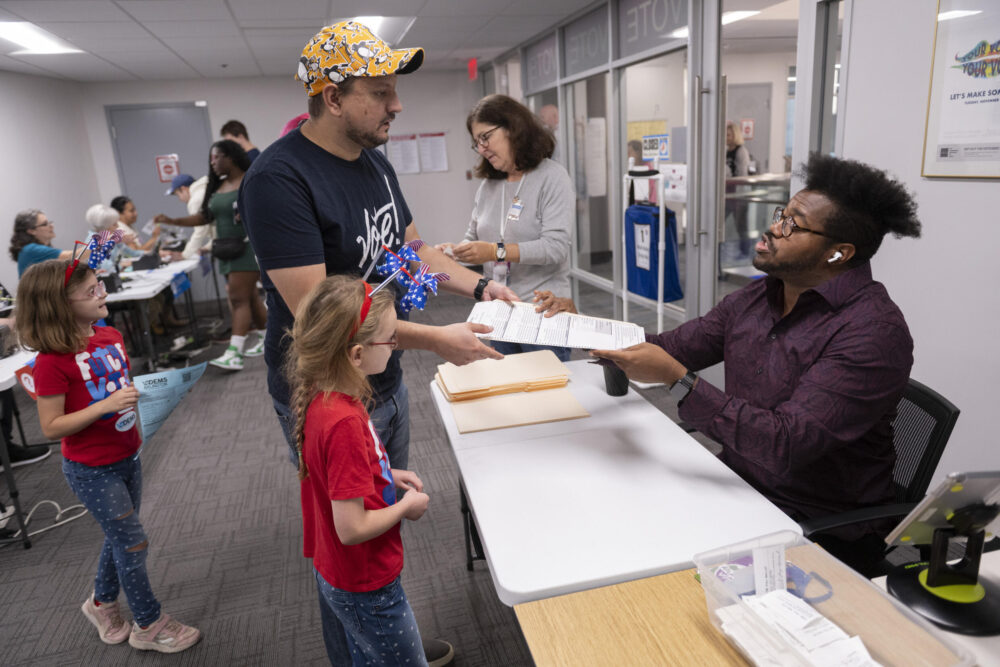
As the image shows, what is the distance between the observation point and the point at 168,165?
7227mm

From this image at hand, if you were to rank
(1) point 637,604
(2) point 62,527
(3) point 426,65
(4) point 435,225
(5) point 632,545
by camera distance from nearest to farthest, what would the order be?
1. (1) point 637,604
2. (5) point 632,545
3. (2) point 62,527
4. (3) point 426,65
5. (4) point 435,225

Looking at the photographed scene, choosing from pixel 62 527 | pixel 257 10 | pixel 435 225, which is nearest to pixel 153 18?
pixel 257 10

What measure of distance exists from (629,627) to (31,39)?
227 inches

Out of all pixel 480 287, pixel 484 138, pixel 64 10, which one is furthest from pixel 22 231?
pixel 480 287

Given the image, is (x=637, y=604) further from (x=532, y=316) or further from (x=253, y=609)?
(x=253, y=609)

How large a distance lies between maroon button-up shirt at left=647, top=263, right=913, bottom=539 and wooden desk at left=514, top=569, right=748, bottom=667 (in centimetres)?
41

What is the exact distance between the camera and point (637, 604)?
3.13ft

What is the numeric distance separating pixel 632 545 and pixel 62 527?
2766 mm

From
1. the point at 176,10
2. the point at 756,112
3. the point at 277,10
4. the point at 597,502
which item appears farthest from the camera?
the point at 756,112

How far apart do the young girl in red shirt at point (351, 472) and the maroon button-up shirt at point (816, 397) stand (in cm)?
67

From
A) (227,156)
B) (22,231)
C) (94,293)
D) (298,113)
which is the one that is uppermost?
(298,113)

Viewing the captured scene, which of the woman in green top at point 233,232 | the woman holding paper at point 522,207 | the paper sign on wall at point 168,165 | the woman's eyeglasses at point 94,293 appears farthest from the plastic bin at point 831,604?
the paper sign on wall at point 168,165

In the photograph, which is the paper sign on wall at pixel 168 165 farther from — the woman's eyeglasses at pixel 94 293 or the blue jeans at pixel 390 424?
the blue jeans at pixel 390 424

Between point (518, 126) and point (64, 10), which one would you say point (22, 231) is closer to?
point (64, 10)
